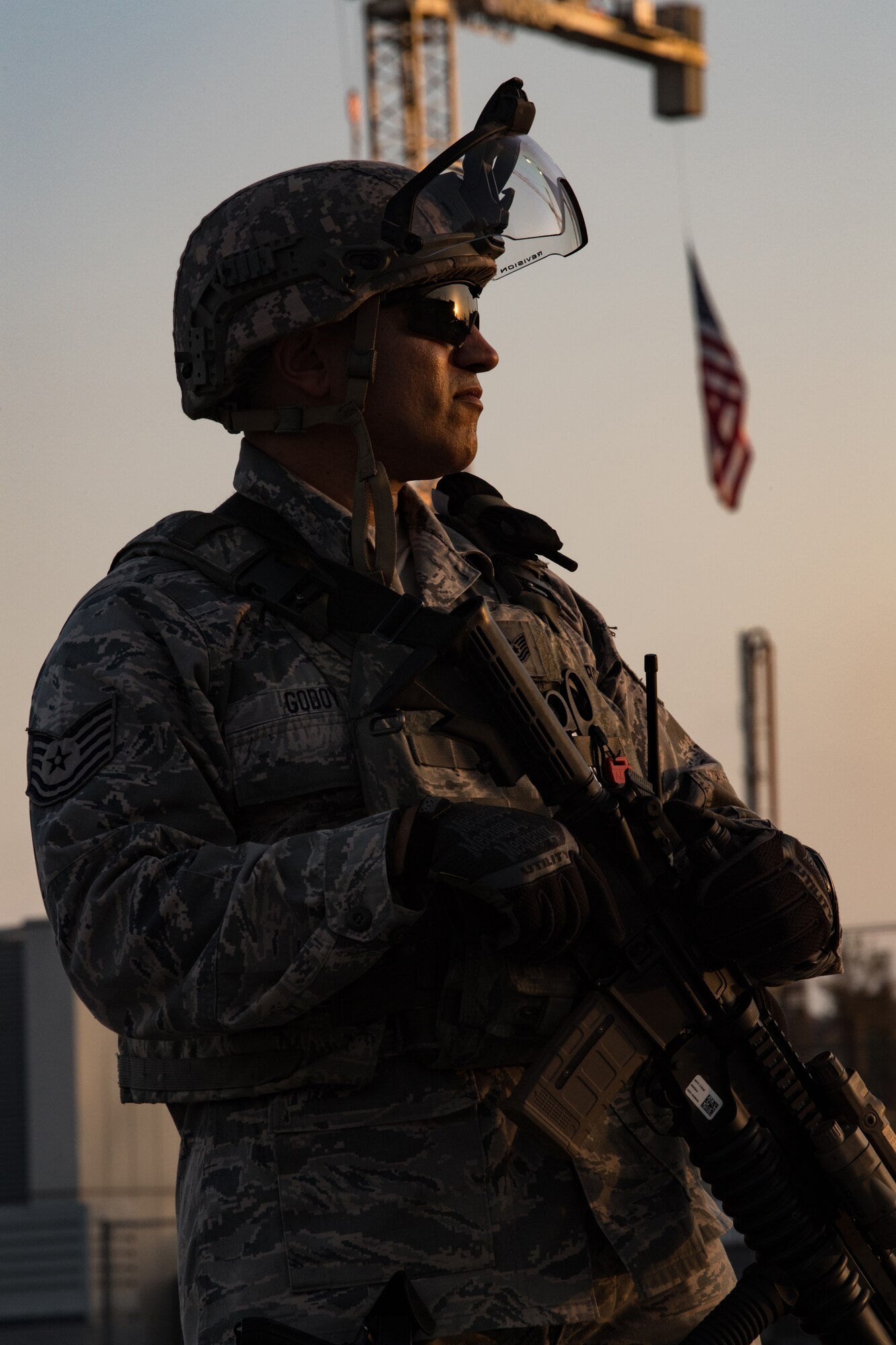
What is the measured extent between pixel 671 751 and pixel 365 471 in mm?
809

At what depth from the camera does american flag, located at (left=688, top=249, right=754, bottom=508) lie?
30453 mm

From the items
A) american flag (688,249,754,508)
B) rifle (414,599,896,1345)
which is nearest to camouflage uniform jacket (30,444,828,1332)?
rifle (414,599,896,1345)

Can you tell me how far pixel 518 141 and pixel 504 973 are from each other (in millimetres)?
1568

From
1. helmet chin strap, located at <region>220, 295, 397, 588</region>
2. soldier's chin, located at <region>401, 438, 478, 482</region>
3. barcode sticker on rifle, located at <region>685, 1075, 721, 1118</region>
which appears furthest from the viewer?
soldier's chin, located at <region>401, 438, 478, 482</region>

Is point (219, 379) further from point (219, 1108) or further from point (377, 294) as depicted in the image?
point (219, 1108)

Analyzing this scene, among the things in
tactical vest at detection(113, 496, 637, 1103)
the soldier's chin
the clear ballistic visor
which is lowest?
tactical vest at detection(113, 496, 637, 1103)

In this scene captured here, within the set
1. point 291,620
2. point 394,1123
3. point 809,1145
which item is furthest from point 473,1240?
point 291,620

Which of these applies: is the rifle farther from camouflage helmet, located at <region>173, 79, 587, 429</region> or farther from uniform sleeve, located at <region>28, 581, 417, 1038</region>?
camouflage helmet, located at <region>173, 79, 587, 429</region>

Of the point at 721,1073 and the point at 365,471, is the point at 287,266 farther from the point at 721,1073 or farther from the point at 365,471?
the point at 721,1073

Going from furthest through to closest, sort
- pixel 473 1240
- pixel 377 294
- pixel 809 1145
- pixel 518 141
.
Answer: pixel 518 141, pixel 377 294, pixel 809 1145, pixel 473 1240

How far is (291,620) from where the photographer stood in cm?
314

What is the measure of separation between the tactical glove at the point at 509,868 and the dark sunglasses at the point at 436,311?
0.93 metres

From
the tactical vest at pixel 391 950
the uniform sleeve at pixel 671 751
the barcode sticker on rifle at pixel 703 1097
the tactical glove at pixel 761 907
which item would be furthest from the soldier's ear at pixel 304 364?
the barcode sticker on rifle at pixel 703 1097

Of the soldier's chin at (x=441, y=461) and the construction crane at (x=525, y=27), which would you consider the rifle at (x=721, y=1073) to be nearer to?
the soldier's chin at (x=441, y=461)
